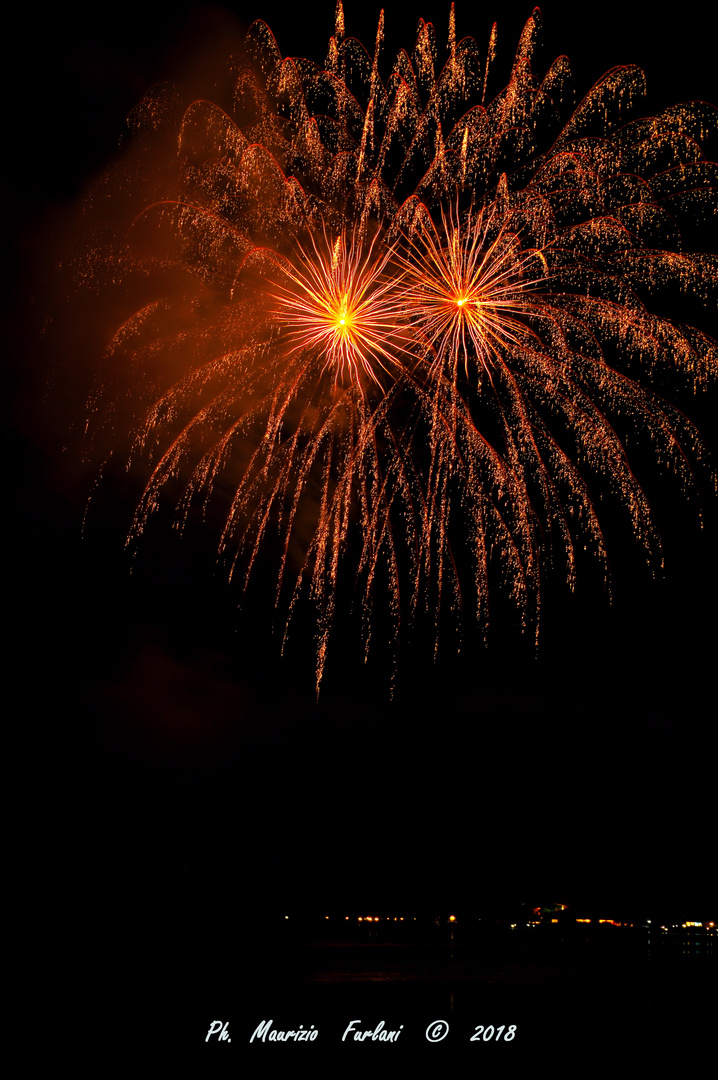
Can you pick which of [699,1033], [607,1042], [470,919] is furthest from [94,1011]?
[470,919]

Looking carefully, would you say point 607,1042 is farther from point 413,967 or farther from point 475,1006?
point 413,967

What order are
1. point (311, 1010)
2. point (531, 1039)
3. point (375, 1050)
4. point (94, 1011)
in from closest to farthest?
point (375, 1050) → point (531, 1039) → point (94, 1011) → point (311, 1010)

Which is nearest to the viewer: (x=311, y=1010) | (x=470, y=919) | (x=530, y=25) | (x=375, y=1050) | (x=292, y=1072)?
(x=530, y=25)

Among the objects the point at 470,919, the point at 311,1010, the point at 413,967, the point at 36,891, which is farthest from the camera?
the point at 470,919

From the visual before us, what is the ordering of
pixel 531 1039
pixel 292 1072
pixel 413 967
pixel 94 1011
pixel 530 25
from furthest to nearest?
pixel 413 967
pixel 94 1011
pixel 531 1039
pixel 292 1072
pixel 530 25

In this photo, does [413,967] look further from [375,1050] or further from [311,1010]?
[375,1050]

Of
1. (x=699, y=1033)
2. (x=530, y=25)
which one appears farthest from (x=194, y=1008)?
(x=530, y=25)

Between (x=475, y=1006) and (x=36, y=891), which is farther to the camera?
(x=36, y=891)

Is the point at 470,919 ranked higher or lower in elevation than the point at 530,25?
lower

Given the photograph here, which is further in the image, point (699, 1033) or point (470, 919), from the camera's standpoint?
point (470, 919)
